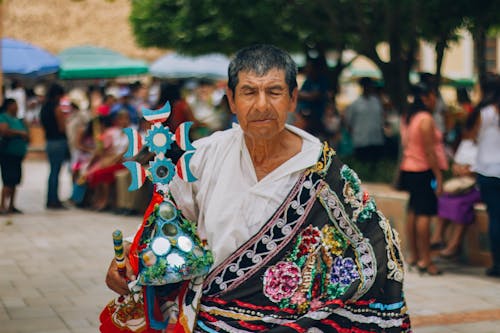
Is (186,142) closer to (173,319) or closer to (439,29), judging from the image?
(173,319)

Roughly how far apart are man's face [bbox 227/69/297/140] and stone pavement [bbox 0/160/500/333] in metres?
3.35

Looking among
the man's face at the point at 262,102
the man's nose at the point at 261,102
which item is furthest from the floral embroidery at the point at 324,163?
the man's nose at the point at 261,102

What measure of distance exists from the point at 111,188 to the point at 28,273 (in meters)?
5.06

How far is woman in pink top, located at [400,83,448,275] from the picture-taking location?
8039mm

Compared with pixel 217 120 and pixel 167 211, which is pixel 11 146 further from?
pixel 167 211

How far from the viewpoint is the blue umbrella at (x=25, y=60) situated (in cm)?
1906

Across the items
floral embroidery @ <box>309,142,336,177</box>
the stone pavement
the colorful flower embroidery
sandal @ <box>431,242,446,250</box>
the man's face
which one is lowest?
the stone pavement

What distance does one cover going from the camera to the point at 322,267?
3178mm

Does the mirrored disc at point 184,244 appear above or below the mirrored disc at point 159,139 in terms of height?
below

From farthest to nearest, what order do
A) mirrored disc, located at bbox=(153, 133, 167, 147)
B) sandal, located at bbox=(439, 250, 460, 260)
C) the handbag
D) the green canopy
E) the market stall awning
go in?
the market stall awning
the green canopy
sandal, located at bbox=(439, 250, 460, 260)
the handbag
mirrored disc, located at bbox=(153, 133, 167, 147)

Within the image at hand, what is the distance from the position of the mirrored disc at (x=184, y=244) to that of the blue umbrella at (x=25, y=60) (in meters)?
16.4

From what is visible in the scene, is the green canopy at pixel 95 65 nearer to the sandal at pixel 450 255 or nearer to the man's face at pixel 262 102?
the sandal at pixel 450 255

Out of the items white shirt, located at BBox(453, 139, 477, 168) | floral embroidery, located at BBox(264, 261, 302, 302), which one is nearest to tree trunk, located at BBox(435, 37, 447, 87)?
white shirt, located at BBox(453, 139, 477, 168)

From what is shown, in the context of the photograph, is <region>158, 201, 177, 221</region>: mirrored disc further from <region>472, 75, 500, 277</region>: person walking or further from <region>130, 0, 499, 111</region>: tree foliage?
<region>130, 0, 499, 111</region>: tree foliage
